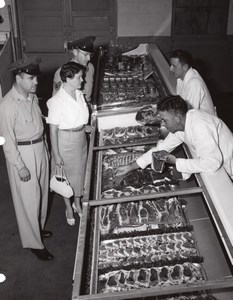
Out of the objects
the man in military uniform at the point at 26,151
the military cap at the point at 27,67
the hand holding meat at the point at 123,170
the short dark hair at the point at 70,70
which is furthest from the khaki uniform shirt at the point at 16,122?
the hand holding meat at the point at 123,170

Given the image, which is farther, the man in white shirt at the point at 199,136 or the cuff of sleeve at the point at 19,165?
the cuff of sleeve at the point at 19,165

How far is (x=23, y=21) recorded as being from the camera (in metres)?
8.70

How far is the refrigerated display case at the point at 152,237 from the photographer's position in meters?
2.02

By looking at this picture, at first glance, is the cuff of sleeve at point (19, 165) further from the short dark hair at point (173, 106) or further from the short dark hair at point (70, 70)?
the short dark hair at point (173, 106)

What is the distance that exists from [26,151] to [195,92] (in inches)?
82.2

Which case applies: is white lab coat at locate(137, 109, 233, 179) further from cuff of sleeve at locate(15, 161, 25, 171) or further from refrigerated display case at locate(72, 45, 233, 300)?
cuff of sleeve at locate(15, 161, 25, 171)

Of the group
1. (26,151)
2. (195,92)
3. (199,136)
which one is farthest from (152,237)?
(195,92)

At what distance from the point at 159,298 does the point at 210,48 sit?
7.93 meters

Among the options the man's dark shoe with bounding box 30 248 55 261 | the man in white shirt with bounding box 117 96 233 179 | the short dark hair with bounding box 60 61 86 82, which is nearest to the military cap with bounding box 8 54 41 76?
the short dark hair with bounding box 60 61 86 82

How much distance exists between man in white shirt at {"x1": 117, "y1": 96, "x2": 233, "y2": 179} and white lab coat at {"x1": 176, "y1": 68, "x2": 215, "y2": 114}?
52.4 inches

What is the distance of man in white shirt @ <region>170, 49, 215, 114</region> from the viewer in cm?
414

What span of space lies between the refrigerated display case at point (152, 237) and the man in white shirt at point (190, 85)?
102 cm

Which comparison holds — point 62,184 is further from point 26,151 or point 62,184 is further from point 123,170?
point 123,170

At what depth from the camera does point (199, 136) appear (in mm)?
2576
